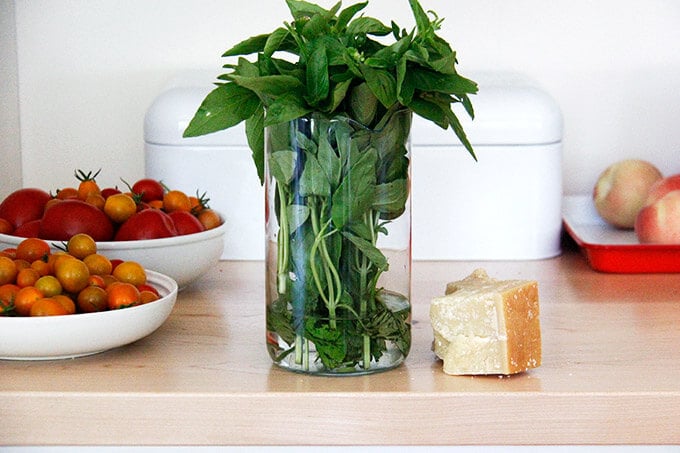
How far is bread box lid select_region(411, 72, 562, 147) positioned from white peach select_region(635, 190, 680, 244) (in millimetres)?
154

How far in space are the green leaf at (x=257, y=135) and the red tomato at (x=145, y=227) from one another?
0.85 ft

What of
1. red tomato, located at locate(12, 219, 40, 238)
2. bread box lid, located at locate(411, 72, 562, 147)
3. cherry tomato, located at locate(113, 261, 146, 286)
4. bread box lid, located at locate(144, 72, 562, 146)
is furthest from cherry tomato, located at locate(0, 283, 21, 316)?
bread box lid, located at locate(411, 72, 562, 147)

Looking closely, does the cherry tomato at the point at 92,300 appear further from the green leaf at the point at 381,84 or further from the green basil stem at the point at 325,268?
the green leaf at the point at 381,84

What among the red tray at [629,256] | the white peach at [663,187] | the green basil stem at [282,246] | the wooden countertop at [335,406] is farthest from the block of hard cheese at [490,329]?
the white peach at [663,187]

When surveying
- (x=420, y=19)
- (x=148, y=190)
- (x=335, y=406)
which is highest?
(x=420, y=19)

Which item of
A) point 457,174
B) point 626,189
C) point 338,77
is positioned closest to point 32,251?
point 338,77

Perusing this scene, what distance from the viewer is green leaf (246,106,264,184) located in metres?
0.91

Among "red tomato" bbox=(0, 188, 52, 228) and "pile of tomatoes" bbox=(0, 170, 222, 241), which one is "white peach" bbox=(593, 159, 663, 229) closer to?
"pile of tomatoes" bbox=(0, 170, 222, 241)

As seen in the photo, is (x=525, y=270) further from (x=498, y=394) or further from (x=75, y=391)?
(x=75, y=391)

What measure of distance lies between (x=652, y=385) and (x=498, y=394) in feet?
0.43

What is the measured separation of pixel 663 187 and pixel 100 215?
741 mm

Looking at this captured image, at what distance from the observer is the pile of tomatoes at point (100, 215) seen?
1152 millimetres

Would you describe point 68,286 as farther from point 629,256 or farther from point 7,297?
point 629,256

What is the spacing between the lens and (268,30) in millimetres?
1600
